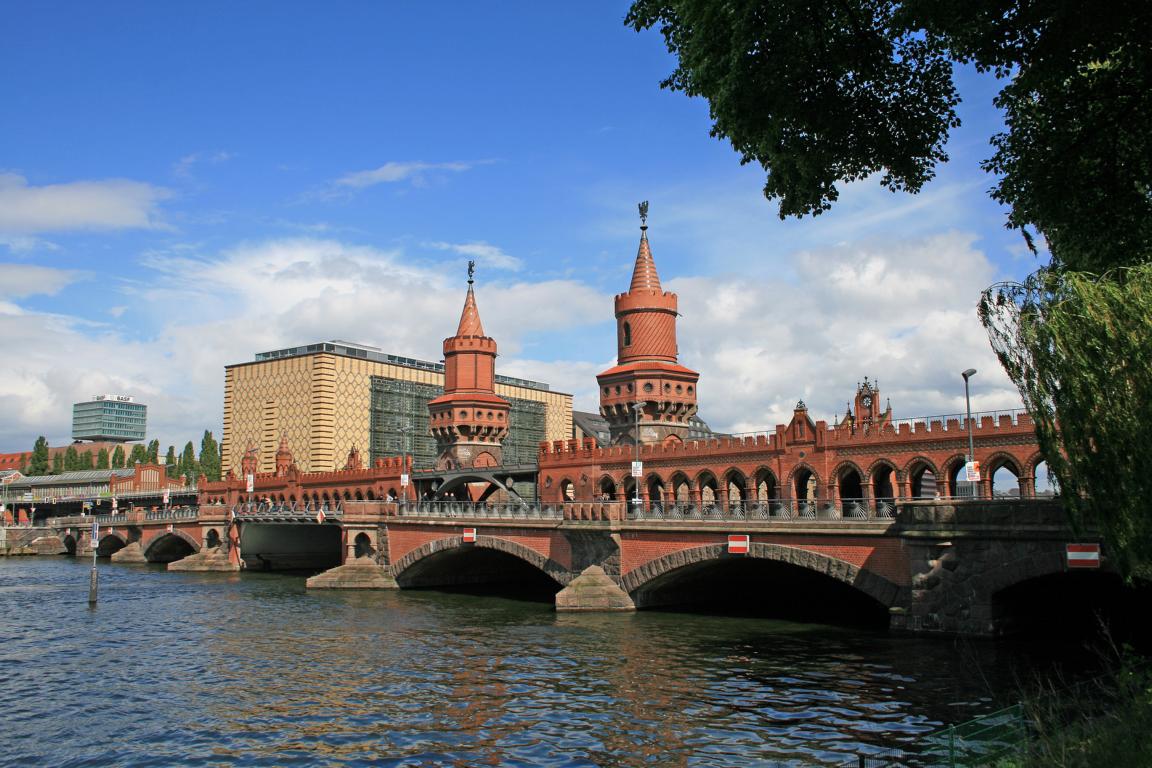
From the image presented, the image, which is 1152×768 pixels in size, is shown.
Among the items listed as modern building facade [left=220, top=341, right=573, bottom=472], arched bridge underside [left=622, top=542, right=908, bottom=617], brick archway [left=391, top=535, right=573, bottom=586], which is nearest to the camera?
arched bridge underside [left=622, top=542, right=908, bottom=617]

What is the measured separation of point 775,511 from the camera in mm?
42812

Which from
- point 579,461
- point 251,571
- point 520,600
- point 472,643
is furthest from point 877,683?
point 251,571

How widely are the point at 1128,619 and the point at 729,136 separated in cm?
2716

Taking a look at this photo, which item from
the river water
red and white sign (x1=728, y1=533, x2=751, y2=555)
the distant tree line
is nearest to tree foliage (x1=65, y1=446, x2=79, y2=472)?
the distant tree line

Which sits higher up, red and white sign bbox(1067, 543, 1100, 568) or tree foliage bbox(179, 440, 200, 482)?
tree foliage bbox(179, 440, 200, 482)

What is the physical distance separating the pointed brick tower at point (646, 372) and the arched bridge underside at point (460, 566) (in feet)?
36.6

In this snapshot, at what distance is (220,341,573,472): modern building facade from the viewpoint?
113062 mm

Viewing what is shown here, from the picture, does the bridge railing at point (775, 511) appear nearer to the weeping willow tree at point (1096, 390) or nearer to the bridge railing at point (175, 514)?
the weeping willow tree at point (1096, 390)

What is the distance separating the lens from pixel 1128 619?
3572 cm

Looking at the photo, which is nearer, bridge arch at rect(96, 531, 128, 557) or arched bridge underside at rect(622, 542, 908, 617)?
arched bridge underside at rect(622, 542, 908, 617)

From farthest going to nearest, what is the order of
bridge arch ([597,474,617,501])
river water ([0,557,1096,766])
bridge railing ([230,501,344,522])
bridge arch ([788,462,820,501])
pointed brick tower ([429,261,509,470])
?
pointed brick tower ([429,261,509,470]) < bridge railing ([230,501,344,522]) < bridge arch ([597,474,617,501]) < bridge arch ([788,462,820,501]) < river water ([0,557,1096,766])

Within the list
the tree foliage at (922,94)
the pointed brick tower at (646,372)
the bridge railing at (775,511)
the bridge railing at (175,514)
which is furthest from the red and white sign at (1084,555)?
the bridge railing at (175,514)

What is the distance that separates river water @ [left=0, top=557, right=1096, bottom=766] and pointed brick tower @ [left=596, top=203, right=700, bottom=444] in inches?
830

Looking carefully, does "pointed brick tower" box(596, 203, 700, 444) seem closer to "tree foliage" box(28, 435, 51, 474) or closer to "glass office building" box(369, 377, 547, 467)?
"glass office building" box(369, 377, 547, 467)
